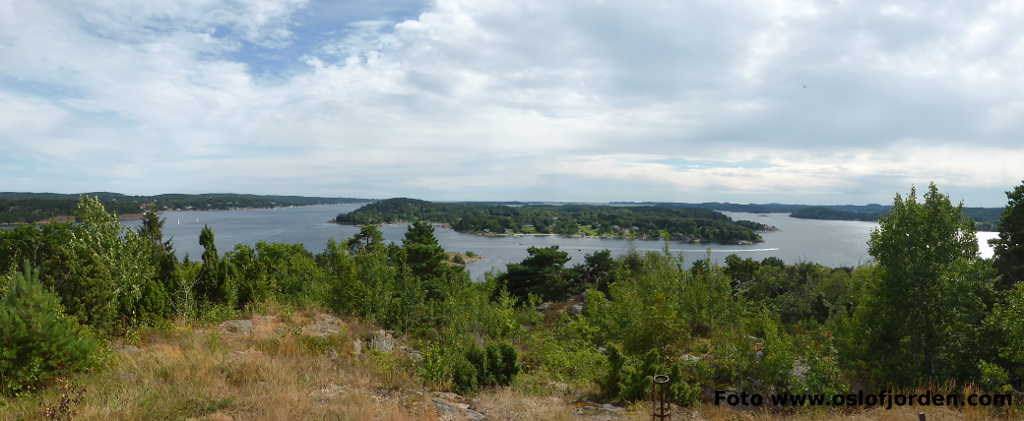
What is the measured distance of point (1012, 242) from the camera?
2134 cm

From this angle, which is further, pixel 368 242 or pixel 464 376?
pixel 368 242

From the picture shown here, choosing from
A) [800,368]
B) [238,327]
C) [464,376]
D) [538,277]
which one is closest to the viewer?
[464,376]

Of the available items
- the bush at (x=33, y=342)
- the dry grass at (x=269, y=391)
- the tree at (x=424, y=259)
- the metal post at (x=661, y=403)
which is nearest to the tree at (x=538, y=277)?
the tree at (x=424, y=259)

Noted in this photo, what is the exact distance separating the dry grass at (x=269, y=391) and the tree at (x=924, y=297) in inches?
78.8

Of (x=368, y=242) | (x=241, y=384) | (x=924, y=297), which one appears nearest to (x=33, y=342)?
(x=241, y=384)

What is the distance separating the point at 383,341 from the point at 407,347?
2.35 ft

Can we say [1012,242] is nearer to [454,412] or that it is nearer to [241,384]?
[454,412]

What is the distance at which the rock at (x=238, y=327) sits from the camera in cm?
1145

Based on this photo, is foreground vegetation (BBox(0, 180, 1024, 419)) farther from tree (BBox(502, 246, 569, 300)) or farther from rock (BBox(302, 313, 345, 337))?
tree (BBox(502, 246, 569, 300))

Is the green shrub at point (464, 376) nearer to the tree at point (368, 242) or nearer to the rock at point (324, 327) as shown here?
the rock at point (324, 327)

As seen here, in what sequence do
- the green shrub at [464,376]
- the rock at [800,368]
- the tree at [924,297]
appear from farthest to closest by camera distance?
1. the rock at [800,368]
2. the tree at [924,297]
3. the green shrub at [464,376]

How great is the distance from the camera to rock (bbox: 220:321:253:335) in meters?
11.5

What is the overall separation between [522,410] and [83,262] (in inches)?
363

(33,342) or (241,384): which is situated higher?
(33,342)
